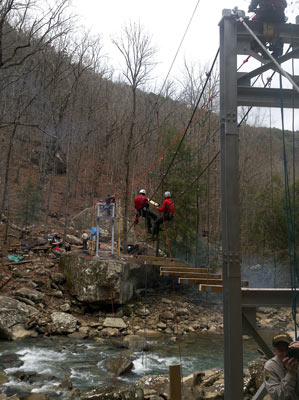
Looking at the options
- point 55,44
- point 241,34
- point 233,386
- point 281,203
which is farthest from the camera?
point 55,44

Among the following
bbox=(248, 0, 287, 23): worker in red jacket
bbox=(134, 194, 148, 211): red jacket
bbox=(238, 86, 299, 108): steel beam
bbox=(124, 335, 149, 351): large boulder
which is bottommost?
bbox=(124, 335, 149, 351): large boulder

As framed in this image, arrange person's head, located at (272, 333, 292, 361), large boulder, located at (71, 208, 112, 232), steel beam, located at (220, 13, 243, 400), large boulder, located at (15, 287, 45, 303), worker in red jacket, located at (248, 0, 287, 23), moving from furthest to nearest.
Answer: large boulder, located at (71, 208, 112, 232)
large boulder, located at (15, 287, 45, 303)
worker in red jacket, located at (248, 0, 287, 23)
steel beam, located at (220, 13, 243, 400)
person's head, located at (272, 333, 292, 361)

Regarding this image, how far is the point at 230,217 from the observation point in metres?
4.14

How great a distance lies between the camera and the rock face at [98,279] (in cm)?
1512

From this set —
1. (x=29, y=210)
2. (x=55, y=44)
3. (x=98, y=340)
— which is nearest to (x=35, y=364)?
(x=98, y=340)

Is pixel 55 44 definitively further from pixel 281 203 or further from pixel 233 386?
pixel 233 386

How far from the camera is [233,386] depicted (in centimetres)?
401

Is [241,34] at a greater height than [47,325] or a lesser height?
greater

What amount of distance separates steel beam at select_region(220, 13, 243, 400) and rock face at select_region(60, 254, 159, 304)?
37.4 feet

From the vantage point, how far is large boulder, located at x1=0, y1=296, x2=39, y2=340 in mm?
12055

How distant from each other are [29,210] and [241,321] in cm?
1833

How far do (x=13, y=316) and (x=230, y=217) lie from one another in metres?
10.9

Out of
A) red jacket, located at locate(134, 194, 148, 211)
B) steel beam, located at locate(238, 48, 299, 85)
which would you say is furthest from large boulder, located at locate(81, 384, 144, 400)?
steel beam, located at locate(238, 48, 299, 85)

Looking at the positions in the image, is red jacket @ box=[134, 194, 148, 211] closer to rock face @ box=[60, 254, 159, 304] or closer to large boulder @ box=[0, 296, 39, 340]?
rock face @ box=[60, 254, 159, 304]
